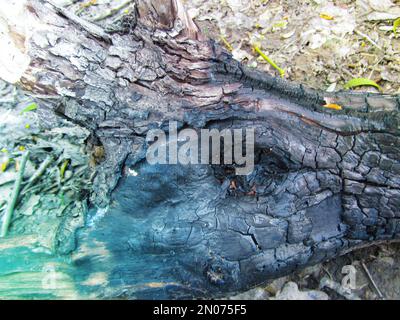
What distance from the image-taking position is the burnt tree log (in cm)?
179

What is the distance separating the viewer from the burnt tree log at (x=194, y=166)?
179 centimetres

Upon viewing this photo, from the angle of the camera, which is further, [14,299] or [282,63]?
[282,63]

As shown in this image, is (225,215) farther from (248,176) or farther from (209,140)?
(209,140)

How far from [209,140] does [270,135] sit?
0.29 m

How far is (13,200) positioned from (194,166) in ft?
3.65

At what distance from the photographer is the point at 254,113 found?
1.84m

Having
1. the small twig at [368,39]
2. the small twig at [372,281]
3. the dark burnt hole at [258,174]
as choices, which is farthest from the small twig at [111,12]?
the small twig at [372,281]

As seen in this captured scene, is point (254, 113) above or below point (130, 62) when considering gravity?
below

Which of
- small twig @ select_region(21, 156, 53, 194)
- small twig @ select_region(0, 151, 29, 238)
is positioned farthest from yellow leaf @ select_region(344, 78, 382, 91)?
small twig @ select_region(0, 151, 29, 238)

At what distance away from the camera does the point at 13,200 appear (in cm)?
215

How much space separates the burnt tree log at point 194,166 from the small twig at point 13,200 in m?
0.49

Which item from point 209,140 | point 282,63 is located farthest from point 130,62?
point 282,63

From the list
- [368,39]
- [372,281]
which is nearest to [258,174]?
[372,281]

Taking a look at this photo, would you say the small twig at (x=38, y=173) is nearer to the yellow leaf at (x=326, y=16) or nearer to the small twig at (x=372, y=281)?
the small twig at (x=372, y=281)
